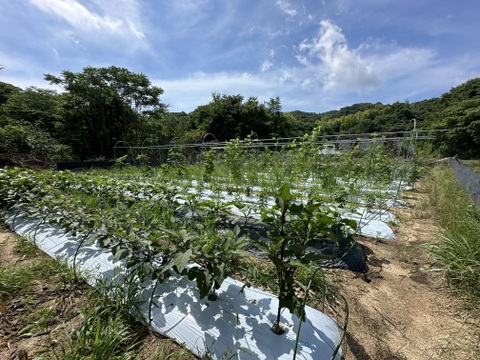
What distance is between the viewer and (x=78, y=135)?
1332 centimetres

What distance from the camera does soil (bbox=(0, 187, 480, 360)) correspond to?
1237 mm

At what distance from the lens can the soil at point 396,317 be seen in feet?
4.06

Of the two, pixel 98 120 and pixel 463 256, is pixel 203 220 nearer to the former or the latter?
pixel 463 256

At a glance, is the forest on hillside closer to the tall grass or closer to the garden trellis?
the garden trellis

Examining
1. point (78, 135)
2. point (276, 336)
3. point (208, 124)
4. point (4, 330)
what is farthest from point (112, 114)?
point (276, 336)

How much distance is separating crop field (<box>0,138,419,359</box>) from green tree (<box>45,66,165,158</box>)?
37.6 ft

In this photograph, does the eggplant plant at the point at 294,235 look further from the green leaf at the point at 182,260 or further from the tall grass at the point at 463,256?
the tall grass at the point at 463,256

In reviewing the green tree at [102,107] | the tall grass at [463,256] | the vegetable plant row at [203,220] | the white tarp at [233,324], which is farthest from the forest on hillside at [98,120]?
the white tarp at [233,324]

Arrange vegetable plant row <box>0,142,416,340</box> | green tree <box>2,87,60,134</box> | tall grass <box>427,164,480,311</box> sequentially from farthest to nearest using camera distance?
1. green tree <box>2,87,60,134</box>
2. tall grass <box>427,164,480,311</box>
3. vegetable plant row <box>0,142,416,340</box>

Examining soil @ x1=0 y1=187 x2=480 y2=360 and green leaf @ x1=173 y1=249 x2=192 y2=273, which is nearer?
green leaf @ x1=173 y1=249 x2=192 y2=273

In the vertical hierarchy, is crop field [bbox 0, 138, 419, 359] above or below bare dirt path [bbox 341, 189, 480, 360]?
above

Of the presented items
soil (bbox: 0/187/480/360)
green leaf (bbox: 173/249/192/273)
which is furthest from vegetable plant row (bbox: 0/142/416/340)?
soil (bbox: 0/187/480/360)

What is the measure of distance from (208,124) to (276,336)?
2037cm

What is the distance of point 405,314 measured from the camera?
1595mm
